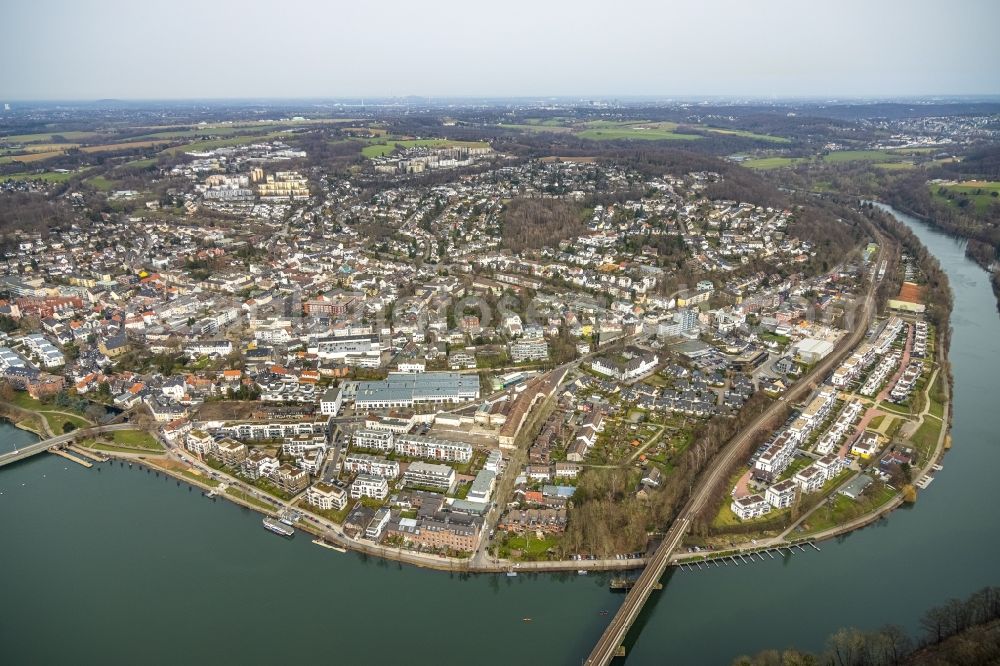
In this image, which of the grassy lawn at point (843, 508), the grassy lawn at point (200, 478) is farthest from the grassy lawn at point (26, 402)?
the grassy lawn at point (843, 508)

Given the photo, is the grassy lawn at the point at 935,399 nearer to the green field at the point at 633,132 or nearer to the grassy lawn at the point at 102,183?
the grassy lawn at the point at 102,183

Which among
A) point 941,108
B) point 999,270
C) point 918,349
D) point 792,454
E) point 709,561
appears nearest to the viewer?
point 709,561

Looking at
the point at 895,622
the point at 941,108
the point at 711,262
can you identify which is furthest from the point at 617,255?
the point at 941,108

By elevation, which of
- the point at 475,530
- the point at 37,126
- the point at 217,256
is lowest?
the point at 475,530

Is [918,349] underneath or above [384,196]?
underneath

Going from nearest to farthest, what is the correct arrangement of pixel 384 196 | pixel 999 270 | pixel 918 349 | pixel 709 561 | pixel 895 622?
pixel 895 622
pixel 709 561
pixel 918 349
pixel 999 270
pixel 384 196

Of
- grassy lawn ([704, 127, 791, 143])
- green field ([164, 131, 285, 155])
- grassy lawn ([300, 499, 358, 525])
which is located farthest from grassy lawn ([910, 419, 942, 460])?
grassy lawn ([704, 127, 791, 143])

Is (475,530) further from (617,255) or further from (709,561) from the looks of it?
(617,255)

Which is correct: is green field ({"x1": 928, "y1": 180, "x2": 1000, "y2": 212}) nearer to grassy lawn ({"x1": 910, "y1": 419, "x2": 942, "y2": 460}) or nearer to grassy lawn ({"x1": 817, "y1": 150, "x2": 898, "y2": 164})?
grassy lawn ({"x1": 817, "y1": 150, "x2": 898, "y2": 164})
